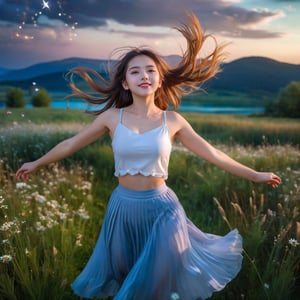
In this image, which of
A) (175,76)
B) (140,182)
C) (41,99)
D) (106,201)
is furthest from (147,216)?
(41,99)

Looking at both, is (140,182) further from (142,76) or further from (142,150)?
(142,76)

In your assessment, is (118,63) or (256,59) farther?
(256,59)

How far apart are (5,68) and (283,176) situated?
10.8 feet

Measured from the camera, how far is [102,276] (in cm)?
296

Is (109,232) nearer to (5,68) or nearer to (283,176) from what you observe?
(283,176)

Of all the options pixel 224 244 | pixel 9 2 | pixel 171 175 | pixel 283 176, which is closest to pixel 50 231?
pixel 224 244

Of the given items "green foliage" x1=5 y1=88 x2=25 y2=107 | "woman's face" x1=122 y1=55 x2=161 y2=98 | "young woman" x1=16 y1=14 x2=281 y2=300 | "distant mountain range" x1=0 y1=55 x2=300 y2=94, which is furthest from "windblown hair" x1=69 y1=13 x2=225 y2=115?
"green foliage" x1=5 y1=88 x2=25 y2=107

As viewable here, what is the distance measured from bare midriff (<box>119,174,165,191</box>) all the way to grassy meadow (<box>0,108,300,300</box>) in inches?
26.3

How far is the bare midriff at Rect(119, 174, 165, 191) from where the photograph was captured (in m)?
2.80

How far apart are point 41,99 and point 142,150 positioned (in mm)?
3215

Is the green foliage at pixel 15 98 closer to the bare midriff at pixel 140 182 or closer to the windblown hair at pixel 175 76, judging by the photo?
the windblown hair at pixel 175 76

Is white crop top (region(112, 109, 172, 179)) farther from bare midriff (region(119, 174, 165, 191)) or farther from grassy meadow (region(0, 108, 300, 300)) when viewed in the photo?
grassy meadow (region(0, 108, 300, 300))

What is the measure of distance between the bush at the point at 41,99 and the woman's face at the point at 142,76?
2.91 meters

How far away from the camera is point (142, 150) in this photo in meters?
2.74
